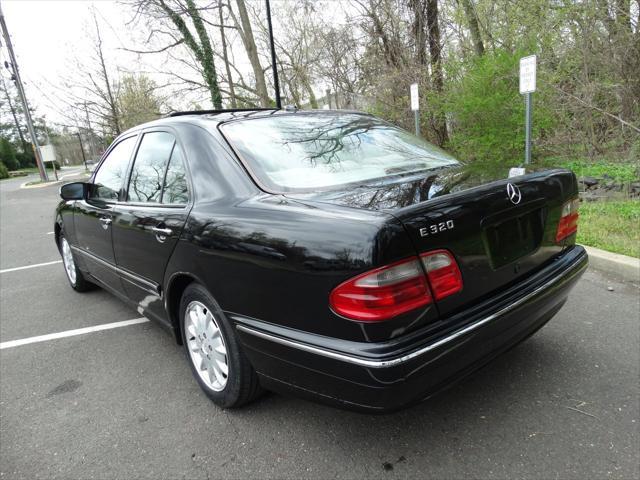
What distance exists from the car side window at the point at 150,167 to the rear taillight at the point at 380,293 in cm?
156

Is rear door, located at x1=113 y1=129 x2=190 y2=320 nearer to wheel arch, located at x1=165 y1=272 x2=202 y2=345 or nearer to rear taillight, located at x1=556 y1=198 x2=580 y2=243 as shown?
wheel arch, located at x1=165 y1=272 x2=202 y2=345

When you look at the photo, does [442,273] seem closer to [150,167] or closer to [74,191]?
[150,167]

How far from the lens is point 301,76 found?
1883 centimetres

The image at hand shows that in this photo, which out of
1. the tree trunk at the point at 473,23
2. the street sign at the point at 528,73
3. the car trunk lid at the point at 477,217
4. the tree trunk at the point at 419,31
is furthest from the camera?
the tree trunk at the point at 419,31

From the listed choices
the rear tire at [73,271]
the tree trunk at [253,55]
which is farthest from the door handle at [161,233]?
the tree trunk at [253,55]

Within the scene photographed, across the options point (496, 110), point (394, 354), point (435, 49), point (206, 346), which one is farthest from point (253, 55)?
point (394, 354)

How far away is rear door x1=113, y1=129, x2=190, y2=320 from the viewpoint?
2508 millimetres

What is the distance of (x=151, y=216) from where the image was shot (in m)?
2.65

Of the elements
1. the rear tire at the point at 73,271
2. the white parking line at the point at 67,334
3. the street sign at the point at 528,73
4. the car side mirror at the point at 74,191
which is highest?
the street sign at the point at 528,73

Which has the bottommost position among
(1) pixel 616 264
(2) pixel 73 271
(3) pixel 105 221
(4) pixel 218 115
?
(1) pixel 616 264

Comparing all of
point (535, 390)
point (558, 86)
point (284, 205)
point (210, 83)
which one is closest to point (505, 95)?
point (558, 86)

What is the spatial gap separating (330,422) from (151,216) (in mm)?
1532

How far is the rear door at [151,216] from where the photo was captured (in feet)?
8.23

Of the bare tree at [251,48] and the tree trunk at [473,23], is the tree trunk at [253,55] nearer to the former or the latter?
the bare tree at [251,48]
